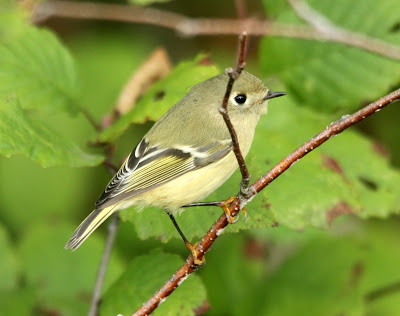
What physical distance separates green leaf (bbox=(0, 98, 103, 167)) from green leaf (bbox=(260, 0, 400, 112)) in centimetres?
112

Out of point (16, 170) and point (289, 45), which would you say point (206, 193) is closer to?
point (289, 45)

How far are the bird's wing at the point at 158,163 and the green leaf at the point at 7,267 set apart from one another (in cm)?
95

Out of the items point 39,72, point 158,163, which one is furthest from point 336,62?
point 39,72

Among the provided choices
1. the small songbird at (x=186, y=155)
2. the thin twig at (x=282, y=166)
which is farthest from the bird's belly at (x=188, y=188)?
the thin twig at (x=282, y=166)

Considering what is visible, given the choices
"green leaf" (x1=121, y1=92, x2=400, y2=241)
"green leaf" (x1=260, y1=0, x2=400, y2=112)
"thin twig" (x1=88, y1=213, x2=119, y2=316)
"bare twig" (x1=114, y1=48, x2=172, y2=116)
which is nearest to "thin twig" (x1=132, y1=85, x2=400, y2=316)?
"green leaf" (x1=121, y1=92, x2=400, y2=241)

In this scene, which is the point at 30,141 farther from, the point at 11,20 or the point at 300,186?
the point at 300,186

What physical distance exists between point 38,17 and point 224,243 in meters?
1.87

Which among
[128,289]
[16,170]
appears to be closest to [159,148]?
[128,289]

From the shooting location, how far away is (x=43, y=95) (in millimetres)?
2523

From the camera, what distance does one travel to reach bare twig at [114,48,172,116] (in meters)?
2.64

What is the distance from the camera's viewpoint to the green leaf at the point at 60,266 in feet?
9.60

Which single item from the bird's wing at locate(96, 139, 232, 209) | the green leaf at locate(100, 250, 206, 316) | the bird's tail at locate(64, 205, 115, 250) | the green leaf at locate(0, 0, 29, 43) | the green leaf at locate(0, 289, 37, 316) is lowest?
the green leaf at locate(0, 289, 37, 316)

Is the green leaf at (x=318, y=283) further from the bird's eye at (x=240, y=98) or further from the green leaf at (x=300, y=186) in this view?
the bird's eye at (x=240, y=98)

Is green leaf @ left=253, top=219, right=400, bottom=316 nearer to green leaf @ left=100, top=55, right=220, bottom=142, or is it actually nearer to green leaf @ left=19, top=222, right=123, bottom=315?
green leaf @ left=19, top=222, right=123, bottom=315
